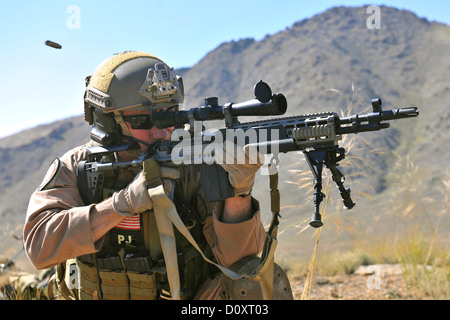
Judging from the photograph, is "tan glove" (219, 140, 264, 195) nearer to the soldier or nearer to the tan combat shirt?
the soldier

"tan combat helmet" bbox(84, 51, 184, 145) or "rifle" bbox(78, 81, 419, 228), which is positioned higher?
"tan combat helmet" bbox(84, 51, 184, 145)

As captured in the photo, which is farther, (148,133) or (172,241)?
(148,133)

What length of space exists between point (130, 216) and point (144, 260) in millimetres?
333

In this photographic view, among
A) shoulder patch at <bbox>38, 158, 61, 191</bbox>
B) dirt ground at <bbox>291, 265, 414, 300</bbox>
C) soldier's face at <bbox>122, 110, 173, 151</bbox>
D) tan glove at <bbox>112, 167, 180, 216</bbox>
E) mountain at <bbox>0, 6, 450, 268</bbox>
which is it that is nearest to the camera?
tan glove at <bbox>112, 167, 180, 216</bbox>

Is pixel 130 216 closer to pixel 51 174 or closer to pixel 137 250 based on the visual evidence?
pixel 137 250

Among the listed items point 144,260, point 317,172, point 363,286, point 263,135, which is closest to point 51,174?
point 144,260

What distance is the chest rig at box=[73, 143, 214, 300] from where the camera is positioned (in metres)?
3.43

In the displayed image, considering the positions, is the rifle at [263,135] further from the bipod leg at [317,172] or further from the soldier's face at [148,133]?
the soldier's face at [148,133]

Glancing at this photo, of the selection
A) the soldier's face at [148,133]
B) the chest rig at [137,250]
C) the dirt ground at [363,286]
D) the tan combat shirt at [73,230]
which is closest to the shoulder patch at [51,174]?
the tan combat shirt at [73,230]

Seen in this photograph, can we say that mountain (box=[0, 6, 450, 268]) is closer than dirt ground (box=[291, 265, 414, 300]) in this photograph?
No

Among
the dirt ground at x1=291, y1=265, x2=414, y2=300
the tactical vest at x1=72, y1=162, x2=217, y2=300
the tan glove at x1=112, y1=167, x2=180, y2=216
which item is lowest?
the dirt ground at x1=291, y1=265, x2=414, y2=300

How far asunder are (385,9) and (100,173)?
56268 millimetres

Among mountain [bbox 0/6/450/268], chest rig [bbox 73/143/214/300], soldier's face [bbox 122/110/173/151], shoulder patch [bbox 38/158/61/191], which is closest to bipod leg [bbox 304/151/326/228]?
chest rig [bbox 73/143/214/300]

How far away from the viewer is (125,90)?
138 inches
